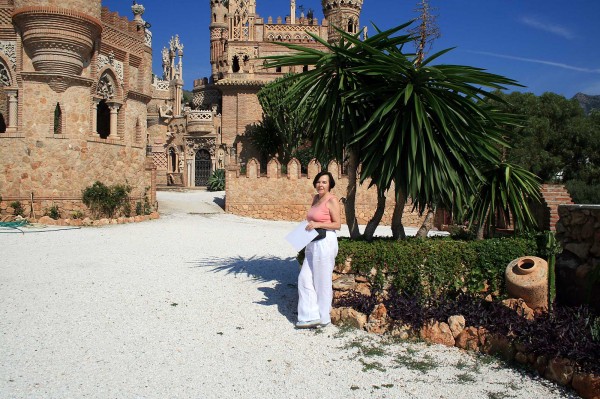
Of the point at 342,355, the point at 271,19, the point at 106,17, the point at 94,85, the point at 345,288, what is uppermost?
the point at 271,19

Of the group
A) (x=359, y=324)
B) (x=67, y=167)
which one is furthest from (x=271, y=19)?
(x=359, y=324)

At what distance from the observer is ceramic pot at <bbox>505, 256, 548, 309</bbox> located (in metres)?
6.18

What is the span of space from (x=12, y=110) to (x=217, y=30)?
4040 centimetres

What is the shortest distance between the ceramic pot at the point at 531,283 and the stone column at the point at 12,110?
15426mm

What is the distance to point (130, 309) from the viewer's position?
6.90m

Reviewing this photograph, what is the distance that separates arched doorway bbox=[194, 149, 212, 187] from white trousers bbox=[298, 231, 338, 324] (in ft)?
106

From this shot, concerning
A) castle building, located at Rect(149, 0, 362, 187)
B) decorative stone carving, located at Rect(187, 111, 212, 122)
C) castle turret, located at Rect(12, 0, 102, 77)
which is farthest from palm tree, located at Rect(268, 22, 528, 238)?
decorative stone carving, located at Rect(187, 111, 212, 122)

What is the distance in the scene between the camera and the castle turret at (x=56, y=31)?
14633 millimetres

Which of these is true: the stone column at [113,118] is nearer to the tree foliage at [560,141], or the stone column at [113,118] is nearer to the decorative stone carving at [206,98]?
the tree foliage at [560,141]

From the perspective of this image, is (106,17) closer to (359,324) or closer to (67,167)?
(67,167)

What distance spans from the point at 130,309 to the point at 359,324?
3.35m

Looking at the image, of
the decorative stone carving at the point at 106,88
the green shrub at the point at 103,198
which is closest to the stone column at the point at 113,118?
the decorative stone carving at the point at 106,88

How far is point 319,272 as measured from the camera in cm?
632

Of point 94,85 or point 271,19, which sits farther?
point 271,19
